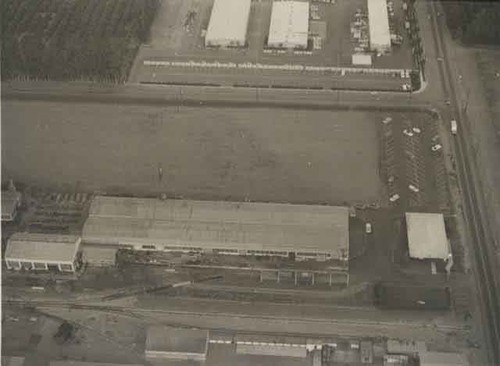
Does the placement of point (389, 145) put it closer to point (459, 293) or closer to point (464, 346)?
point (459, 293)

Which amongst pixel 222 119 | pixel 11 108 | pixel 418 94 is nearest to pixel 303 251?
pixel 222 119

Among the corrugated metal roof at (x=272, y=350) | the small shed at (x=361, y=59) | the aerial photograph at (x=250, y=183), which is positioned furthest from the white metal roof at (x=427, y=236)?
the small shed at (x=361, y=59)

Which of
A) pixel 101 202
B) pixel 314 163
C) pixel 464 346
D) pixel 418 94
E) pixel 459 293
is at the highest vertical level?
pixel 418 94

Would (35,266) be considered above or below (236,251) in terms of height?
below

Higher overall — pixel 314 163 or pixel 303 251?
pixel 314 163

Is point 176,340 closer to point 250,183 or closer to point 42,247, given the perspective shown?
point 42,247

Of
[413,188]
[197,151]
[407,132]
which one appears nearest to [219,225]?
[197,151]
